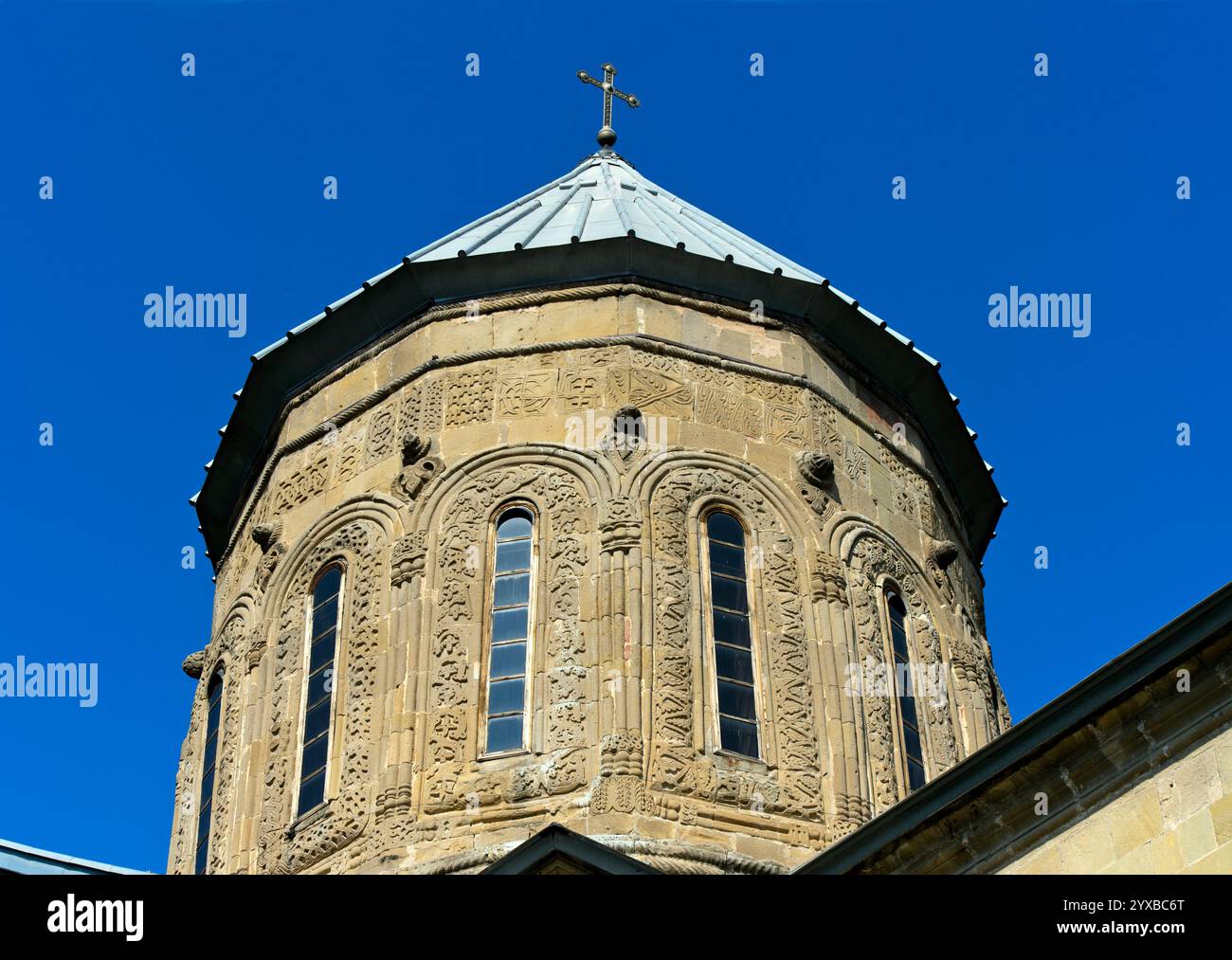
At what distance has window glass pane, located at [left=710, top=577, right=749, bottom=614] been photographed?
20.6 m

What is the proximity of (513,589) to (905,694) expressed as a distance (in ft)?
11.7

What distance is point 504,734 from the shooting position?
1966 centimetres

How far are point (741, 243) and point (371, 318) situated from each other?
3916 mm

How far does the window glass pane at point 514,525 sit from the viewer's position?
69.0 feet

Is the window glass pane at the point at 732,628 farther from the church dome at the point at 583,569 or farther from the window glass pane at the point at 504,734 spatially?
the window glass pane at the point at 504,734

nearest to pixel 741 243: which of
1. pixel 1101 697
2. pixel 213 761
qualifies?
pixel 213 761

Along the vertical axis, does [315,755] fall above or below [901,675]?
below

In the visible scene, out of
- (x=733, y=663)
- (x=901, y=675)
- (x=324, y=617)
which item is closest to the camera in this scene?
(x=733, y=663)

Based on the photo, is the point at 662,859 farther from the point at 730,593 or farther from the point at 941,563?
the point at 941,563

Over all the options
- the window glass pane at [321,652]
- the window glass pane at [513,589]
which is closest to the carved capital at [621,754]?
the window glass pane at [513,589]

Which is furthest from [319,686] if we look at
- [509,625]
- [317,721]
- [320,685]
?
[509,625]
